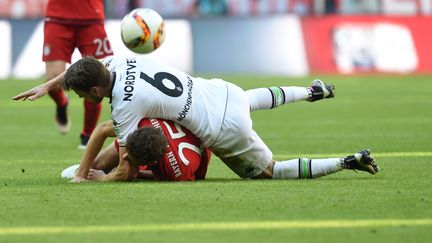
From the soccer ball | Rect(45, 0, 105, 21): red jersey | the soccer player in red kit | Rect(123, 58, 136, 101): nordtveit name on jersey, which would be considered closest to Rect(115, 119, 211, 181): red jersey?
the soccer player in red kit

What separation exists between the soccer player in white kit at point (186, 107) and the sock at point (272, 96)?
0.06 meters

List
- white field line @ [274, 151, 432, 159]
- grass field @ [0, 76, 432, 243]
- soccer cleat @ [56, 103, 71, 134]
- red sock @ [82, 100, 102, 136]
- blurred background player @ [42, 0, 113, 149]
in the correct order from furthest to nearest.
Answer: soccer cleat @ [56, 103, 71, 134] → blurred background player @ [42, 0, 113, 149] → red sock @ [82, 100, 102, 136] → white field line @ [274, 151, 432, 159] → grass field @ [0, 76, 432, 243]

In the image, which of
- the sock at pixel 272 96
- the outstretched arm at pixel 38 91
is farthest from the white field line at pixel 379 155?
the outstretched arm at pixel 38 91

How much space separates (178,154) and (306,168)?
3.53 ft

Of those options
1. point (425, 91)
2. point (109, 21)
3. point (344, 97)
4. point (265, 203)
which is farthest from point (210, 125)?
point (109, 21)

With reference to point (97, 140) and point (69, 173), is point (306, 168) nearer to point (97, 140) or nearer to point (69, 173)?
point (97, 140)

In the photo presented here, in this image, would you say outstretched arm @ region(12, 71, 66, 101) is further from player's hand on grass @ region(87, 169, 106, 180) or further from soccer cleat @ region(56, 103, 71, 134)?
soccer cleat @ region(56, 103, 71, 134)

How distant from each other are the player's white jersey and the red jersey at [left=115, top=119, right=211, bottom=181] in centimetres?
6

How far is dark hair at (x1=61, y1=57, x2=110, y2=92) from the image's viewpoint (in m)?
8.68

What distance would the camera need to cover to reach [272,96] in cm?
968

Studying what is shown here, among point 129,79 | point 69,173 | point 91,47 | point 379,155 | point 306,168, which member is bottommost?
point 379,155

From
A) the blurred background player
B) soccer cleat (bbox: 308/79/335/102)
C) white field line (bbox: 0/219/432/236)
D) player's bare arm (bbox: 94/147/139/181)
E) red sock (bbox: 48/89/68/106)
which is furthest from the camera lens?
red sock (bbox: 48/89/68/106)

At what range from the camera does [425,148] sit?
39.2ft

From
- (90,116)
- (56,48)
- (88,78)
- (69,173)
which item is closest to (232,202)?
(88,78)
